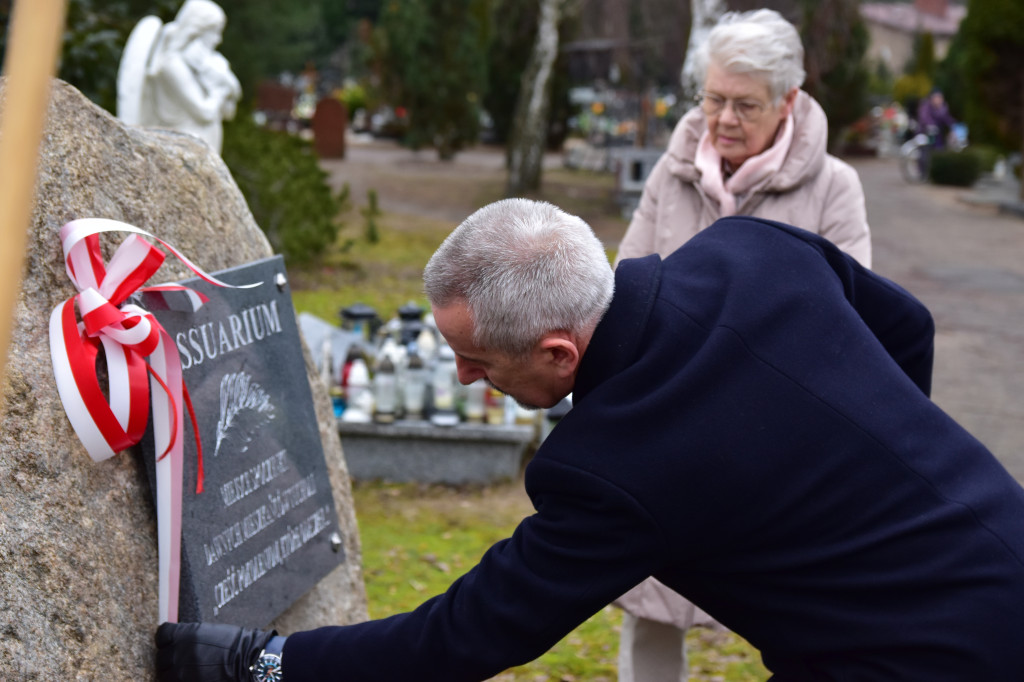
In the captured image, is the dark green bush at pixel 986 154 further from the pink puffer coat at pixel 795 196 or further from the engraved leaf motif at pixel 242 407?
the engraved leaf motif at pixel 242 407

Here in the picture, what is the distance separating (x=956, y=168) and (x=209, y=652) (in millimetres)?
21411

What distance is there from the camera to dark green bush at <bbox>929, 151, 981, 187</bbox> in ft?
68.1

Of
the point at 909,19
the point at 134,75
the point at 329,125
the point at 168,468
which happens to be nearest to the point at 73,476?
the point at 168,468

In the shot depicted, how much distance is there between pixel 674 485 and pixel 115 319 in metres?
1.04

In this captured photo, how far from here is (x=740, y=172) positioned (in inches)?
118

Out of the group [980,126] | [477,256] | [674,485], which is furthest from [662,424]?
[980,126]

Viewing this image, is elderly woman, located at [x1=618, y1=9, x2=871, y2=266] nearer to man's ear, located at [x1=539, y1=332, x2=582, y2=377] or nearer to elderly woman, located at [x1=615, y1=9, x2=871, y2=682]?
elderly woman, located at [x1=615, y1=9, x2=871, y2=682]

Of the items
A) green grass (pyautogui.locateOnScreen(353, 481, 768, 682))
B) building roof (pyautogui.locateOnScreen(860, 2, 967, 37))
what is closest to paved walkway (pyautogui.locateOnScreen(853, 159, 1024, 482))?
green grass (pyautogui.locateOnScreen(353, 481, 768, 682))

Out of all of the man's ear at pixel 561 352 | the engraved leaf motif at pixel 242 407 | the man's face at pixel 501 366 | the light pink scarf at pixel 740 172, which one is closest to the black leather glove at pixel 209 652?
the engraved leaf motif at pixel 242 407

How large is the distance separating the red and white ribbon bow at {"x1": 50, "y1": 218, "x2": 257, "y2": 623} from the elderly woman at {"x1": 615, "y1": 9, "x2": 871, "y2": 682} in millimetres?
1319

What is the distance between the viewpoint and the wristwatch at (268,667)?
6.19 ft

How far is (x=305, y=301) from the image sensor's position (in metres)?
9.55

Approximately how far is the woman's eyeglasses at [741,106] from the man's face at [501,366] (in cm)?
149

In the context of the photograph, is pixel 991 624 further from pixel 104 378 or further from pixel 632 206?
pixel 632 206
